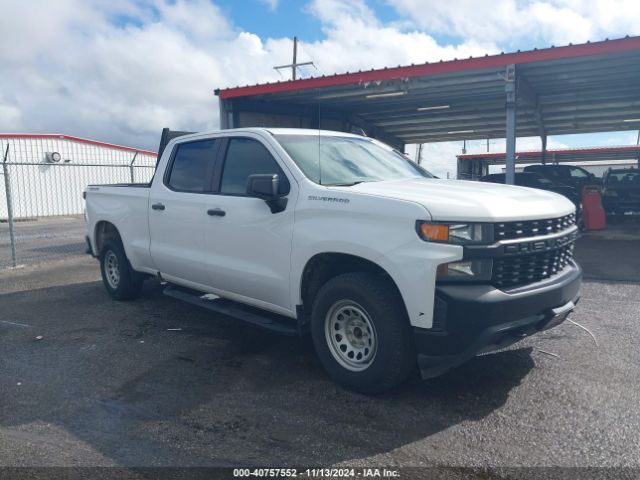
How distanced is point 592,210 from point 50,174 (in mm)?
23070

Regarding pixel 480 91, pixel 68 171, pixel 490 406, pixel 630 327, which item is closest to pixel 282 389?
pixel 490 406

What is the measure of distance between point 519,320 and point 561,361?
49.9 inches

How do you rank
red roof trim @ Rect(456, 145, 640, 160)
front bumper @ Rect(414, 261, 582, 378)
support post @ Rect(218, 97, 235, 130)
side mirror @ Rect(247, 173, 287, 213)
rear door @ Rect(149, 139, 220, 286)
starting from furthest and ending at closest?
red roof trim @ Rect(456, 145, 640, 160) < support post @ Rect(218, 97, 235, 130) < rear door @ Rect(149, 139, 220, 286) < side mirror @ Rect(247, 173, 287, 213) < front bumper @ Rect(414, 261, 582, 378)

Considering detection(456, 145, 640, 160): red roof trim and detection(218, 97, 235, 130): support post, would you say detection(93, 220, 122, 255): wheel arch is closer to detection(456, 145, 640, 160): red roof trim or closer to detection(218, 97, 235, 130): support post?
detection(218, 97, 235, 130): support post

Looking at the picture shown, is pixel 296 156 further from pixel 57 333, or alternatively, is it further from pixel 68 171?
pixel 68 171

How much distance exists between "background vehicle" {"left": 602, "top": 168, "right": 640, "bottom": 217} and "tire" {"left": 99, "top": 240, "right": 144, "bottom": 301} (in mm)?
14566

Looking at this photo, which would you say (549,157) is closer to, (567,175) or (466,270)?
(567,175)

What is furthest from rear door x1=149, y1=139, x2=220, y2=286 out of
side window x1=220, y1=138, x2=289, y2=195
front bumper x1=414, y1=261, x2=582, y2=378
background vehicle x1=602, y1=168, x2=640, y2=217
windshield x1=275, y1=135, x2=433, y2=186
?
background vehicle x1=602, y1=168, x2=640, y2=217

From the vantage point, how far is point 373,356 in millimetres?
3850

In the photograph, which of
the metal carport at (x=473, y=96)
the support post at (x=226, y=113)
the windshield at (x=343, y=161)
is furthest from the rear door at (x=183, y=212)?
the support post at (x=226, y=113)

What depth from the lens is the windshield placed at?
14.7 feet

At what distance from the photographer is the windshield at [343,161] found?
14.7ft

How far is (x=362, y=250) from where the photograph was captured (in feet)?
12.4

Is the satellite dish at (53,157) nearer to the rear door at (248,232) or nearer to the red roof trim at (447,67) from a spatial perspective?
the red roof trim at (447,67)
